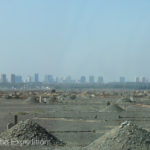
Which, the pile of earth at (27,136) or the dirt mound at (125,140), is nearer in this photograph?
the dirt mound at (125,140)

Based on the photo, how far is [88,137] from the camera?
2394cm

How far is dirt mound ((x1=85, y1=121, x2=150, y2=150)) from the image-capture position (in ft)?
59.2

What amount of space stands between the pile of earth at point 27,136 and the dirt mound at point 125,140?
2541 mm

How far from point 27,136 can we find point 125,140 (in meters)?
4.87

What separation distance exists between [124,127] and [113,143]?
1.14 meters

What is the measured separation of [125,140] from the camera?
18344mm

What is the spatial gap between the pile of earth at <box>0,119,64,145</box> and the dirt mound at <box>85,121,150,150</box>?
2541 mm

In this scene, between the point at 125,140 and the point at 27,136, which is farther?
the point at 27,136

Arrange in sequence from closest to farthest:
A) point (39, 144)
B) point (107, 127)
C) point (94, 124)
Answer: point (39, 144)
point (107, 127)
point (94, 124)

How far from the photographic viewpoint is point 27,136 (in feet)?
68.2

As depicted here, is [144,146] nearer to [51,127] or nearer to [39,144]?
[39,144]

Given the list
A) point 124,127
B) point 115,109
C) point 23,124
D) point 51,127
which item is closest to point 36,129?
point 23,124

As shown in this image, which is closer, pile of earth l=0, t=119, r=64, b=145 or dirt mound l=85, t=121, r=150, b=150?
dirt mound l=85, t=121, r=150, b=150

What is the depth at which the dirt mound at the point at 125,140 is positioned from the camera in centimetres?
1805
